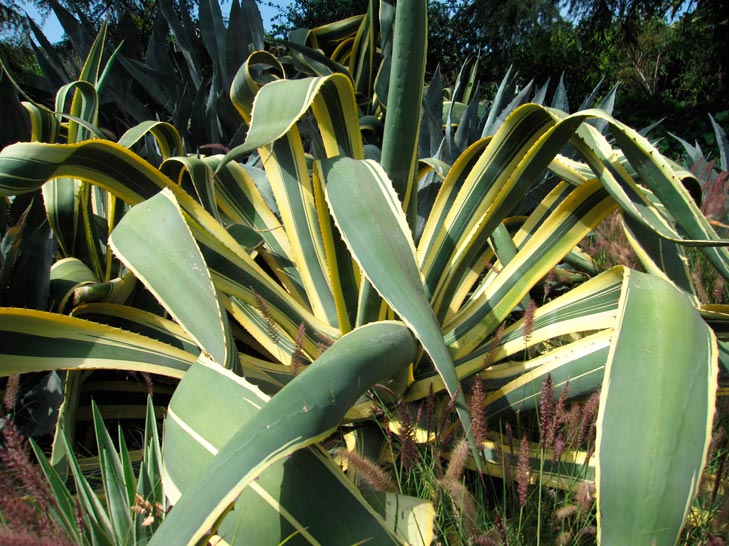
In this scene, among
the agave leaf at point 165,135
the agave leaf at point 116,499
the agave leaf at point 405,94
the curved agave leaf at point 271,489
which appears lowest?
the agave leaf at point 116,499

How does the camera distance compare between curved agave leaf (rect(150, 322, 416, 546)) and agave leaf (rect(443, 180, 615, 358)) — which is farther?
agave leaf (rect(443, 180, 615, 358))

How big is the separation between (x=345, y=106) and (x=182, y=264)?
47 cm

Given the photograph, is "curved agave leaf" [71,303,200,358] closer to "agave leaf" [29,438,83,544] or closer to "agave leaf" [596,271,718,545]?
"agave leaf" [29,438,83,544]

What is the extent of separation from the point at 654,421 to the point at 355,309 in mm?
593

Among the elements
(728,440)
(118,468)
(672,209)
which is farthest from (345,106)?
(728,440)

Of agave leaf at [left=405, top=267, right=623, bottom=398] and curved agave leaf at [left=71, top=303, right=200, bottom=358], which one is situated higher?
agave leaf at [left=405, top=267, right=623, bottom=398]

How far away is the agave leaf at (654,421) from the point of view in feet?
1.58

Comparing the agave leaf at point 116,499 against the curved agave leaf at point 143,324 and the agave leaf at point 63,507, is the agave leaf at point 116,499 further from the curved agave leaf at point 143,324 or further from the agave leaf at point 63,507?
the curved agave leaf at point 143,324

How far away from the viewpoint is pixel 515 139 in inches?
38.9

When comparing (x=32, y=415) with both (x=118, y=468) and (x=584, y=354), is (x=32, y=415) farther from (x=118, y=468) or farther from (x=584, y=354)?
(x=584, y=354)

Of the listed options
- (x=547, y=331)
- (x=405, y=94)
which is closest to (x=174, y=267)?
(x=405, y=94)

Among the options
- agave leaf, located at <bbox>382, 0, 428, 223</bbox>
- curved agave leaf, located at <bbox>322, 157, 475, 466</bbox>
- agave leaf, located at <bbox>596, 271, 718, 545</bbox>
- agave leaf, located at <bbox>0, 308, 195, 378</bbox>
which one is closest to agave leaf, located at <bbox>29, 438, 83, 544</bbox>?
agave leaf, located at <bbox>0, 308, 195, 378</bbox>

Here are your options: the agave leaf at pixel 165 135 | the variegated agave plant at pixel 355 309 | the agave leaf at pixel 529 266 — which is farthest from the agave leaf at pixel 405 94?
the agave leaf at pixel 165 135

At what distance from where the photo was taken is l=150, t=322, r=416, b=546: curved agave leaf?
1.44ft
